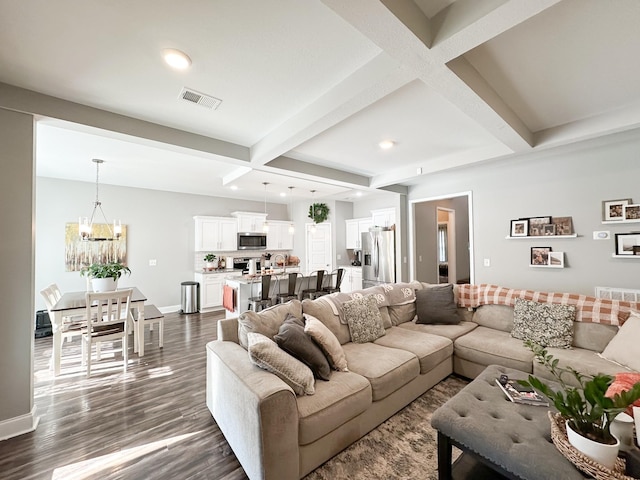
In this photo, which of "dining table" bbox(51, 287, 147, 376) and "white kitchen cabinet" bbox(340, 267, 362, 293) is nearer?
"dining table" bbox(51, 287, 147, 376)

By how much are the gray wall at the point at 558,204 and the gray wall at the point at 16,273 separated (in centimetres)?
532

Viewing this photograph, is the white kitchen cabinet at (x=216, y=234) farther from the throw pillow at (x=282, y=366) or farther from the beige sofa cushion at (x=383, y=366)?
the throw pillow at (x=282, y=366)

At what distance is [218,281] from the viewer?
6266 millimetres

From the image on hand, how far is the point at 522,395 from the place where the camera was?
1816 millimetres

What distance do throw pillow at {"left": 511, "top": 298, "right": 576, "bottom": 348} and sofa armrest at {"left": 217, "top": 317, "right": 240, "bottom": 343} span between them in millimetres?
2897

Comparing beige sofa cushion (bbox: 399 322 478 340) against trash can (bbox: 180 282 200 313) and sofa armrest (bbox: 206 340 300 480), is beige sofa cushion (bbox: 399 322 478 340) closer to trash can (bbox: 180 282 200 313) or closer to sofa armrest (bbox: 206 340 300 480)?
sofa armrest (bbox: 206 340 300 480)

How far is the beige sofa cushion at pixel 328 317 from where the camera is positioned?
106 inches

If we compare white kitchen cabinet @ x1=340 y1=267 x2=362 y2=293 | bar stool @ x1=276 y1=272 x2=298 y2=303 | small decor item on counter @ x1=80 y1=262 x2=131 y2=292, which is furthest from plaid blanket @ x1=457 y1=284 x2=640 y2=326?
small decor item on counter @ x1=80 y1=262 x2=131 y2=292

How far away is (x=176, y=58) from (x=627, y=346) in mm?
4164

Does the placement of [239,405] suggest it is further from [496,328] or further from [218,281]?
[218,281]

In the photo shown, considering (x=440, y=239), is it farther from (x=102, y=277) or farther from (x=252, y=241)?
(x=102, y=277)

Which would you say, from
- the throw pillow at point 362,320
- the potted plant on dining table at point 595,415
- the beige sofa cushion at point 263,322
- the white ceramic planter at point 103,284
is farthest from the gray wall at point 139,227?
the potted plant on dining table at point 595,415

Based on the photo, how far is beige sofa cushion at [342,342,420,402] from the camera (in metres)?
2.14

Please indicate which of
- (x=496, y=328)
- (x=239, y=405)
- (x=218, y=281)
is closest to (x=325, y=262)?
(x=218, y=281)
